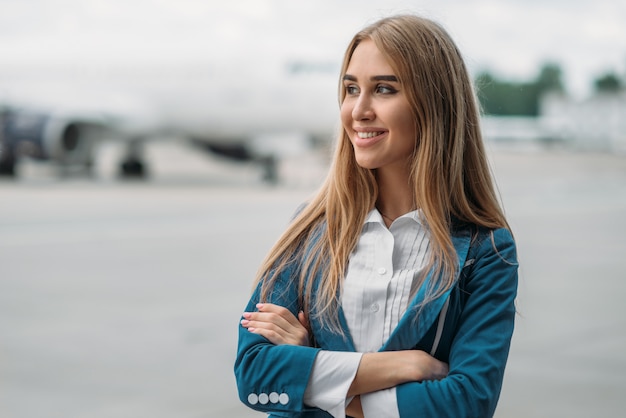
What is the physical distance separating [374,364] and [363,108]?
45cm

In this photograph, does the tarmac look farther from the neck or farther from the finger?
the finger

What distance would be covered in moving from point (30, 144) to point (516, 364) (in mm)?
12329

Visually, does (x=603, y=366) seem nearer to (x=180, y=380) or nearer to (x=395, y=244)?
(x=180, y=380)

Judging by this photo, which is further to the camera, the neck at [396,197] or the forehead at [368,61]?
the neck at [396,197]

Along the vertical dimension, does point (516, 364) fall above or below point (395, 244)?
below

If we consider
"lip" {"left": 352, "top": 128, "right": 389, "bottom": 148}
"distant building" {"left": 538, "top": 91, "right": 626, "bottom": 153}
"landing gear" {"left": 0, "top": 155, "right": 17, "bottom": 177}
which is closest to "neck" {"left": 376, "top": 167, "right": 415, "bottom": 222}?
"lip" {"left": 352, "top": 128, "right": 389, "bottom": 148}

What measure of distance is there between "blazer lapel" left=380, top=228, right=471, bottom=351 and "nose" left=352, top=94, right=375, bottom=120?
0.30 m

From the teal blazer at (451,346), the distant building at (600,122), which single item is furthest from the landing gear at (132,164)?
the distant building at (600,122)

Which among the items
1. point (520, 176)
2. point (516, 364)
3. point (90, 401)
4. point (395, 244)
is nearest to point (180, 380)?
point (90, 401)

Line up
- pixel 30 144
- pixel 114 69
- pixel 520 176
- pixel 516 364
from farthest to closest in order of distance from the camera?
1. pixel 520 176
2. pixel 114 69
3. pixel 30 144
4. pixel 516 364

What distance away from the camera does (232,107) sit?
15219 millimetres

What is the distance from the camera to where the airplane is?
15023mm

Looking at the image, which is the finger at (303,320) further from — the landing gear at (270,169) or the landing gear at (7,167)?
the landing gear at (7,167)

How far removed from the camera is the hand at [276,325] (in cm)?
154
